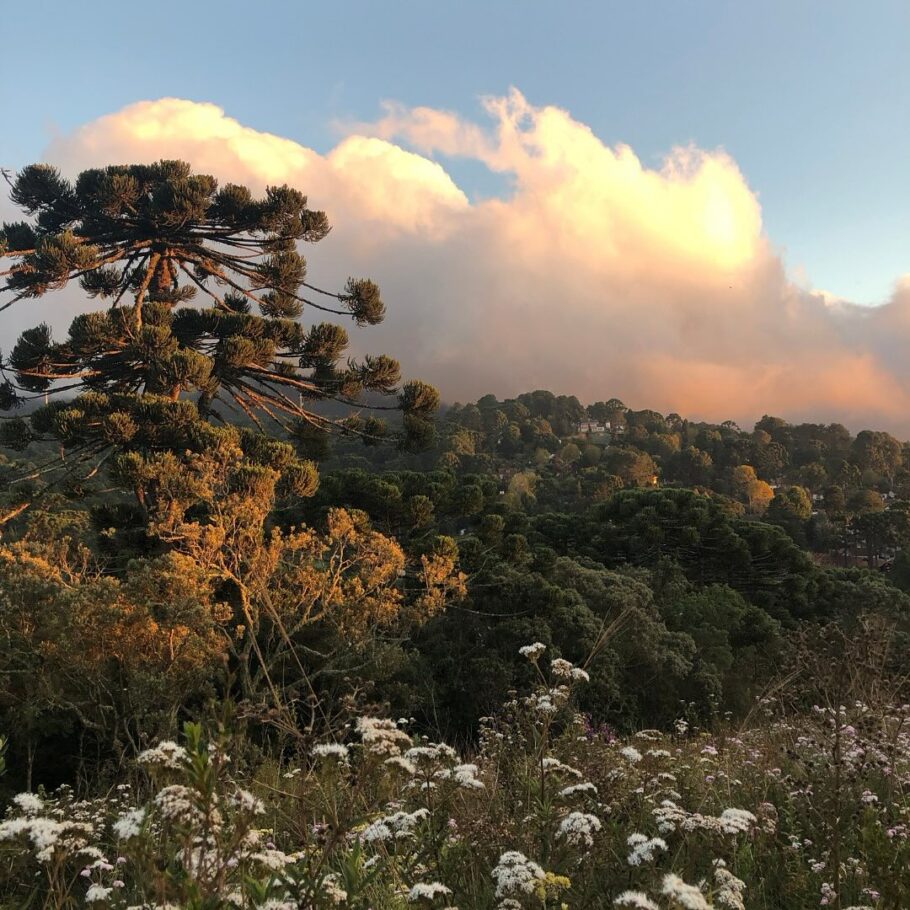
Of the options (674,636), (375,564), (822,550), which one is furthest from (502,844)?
(822,550)

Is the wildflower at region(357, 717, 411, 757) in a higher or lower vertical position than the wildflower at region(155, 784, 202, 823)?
lower

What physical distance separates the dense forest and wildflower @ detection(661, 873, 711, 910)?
0.06 feet

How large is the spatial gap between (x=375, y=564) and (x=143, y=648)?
16.6ft

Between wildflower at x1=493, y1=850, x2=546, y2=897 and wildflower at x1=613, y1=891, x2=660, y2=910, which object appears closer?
wildflower at x1=613, y1=891, x2=660, y2=910

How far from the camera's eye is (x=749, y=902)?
3.24 meters

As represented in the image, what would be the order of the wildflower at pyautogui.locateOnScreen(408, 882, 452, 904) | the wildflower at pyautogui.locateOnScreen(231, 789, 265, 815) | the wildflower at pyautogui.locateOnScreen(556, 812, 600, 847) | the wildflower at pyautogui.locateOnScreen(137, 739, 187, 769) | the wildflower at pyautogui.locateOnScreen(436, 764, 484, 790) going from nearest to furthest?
the wildflower at pyautogui.locateOnScreen(231, 789, 265, 815) → the wildflower at pyautogui.locateOnScreen(408, 882, 452, 904) → the wildflower at pyautogui.locateOnScreen(137, 739, 187, 769) → the wildflower at pyautogui.locateOnScreen(556, 812, 600, 847) → the wildflower at pyautogui.locateOnScreen(436, 764, 484, 790)

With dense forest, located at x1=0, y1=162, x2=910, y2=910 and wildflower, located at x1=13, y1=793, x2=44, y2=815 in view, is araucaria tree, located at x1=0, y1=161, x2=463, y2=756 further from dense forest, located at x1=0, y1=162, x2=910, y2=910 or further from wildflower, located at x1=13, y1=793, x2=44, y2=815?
wildflower, located at x1=13, y1=793, x2=44, y2=815

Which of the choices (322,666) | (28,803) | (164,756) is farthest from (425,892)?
(322,666)

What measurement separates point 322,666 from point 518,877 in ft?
43.0

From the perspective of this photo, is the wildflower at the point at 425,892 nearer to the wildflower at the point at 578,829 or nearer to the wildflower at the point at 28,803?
the wildflower at the point at 578,829

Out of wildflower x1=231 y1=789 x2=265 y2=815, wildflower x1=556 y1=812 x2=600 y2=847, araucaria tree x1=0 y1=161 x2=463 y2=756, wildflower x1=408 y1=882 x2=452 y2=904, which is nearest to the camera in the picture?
wildflower x1=231 y1=789 x2=265 y2=815

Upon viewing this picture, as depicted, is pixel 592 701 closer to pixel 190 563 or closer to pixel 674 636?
pixel 674 636

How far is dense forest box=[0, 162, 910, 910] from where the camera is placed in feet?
8.61

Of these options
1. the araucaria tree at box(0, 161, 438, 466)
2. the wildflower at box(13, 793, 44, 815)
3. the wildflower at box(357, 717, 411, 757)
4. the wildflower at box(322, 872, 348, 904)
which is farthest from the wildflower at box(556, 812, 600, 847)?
the araucaria tree at box(0, 161, 438, 466)
